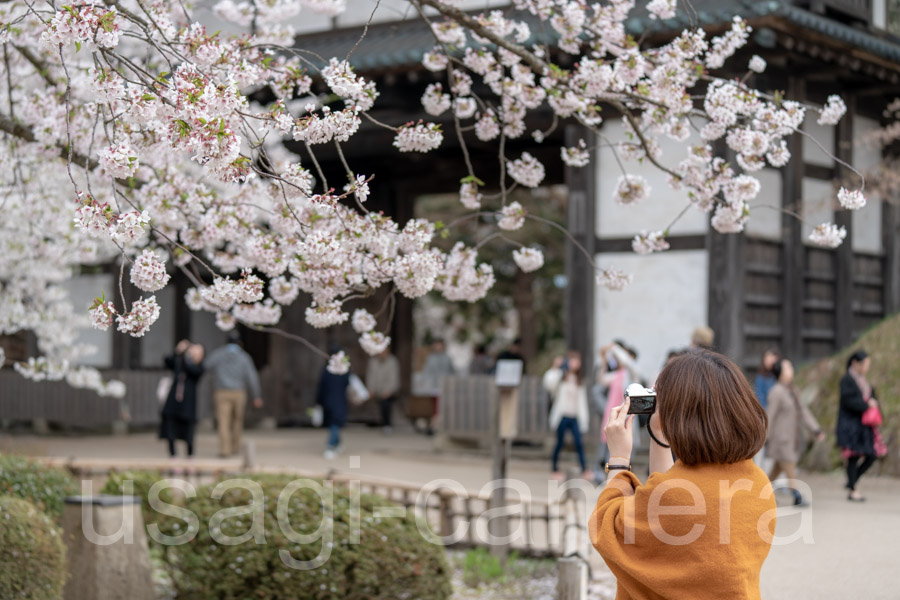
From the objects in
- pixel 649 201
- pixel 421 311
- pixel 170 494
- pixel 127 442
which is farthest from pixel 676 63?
pixel 421 311

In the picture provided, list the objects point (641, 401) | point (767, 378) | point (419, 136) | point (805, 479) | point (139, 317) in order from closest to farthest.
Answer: point (641, 401), point (139, 317), point (419, 136), point (767, 378), point (805, 479)

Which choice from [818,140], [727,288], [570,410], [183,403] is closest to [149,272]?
[570,410]

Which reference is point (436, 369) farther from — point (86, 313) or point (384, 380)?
point (86, 313)

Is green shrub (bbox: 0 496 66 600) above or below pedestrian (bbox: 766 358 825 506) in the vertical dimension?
below

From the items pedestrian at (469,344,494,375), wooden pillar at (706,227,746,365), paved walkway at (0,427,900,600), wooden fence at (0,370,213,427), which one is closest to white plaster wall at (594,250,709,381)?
wooden pillar at (706,227,746,365)

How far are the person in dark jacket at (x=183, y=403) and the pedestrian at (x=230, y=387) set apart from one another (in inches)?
31.3

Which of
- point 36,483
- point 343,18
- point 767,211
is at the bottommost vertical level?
point 36,483

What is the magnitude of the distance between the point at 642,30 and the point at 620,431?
9.14 m

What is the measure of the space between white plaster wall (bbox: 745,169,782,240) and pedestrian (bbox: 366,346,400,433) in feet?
24.0

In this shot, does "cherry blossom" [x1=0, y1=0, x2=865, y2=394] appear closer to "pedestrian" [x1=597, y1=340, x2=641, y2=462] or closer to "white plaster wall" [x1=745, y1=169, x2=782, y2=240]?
"pedestrian" [x1=597, y1=340, x2=641, y2=462]

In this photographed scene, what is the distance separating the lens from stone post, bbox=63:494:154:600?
5.57 metres

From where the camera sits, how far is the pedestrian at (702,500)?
267 centimetres

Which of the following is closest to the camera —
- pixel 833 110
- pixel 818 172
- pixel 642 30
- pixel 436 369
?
pixel 833 110

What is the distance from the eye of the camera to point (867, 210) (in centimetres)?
1418
